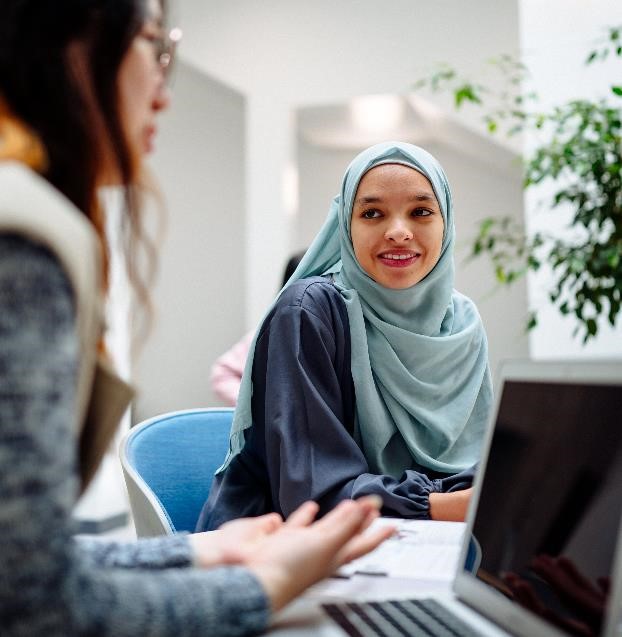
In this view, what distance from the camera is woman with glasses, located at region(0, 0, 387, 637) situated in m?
0.50

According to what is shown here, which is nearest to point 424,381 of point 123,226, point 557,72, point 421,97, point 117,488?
point 123,226

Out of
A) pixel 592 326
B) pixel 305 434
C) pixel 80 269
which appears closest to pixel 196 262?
pixel 592 326

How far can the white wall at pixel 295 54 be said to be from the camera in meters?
4.25

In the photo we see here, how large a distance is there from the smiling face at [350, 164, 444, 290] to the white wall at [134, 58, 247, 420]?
3.75 m

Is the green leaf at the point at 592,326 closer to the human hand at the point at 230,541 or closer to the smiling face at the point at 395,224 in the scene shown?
the smiling face at the point at 395,224

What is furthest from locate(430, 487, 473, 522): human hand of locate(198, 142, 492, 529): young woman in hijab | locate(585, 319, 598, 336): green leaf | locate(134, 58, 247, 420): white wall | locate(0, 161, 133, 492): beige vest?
locate(134, 58, 247, 420): white wall

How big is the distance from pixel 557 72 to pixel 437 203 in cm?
221

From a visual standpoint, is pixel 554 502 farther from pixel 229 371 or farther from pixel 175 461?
pixel 229 371

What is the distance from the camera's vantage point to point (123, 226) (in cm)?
77

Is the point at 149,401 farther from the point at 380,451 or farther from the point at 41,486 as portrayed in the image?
the point at 41,486

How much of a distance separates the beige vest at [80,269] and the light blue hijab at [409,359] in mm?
791

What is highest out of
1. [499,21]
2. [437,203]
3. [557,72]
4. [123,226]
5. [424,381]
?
[499,21]

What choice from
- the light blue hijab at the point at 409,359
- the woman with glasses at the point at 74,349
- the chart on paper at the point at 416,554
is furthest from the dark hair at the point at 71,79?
the light blue hijab at the point at 409,359

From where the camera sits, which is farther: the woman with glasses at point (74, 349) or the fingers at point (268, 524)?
the fingers at point (268, 524)
